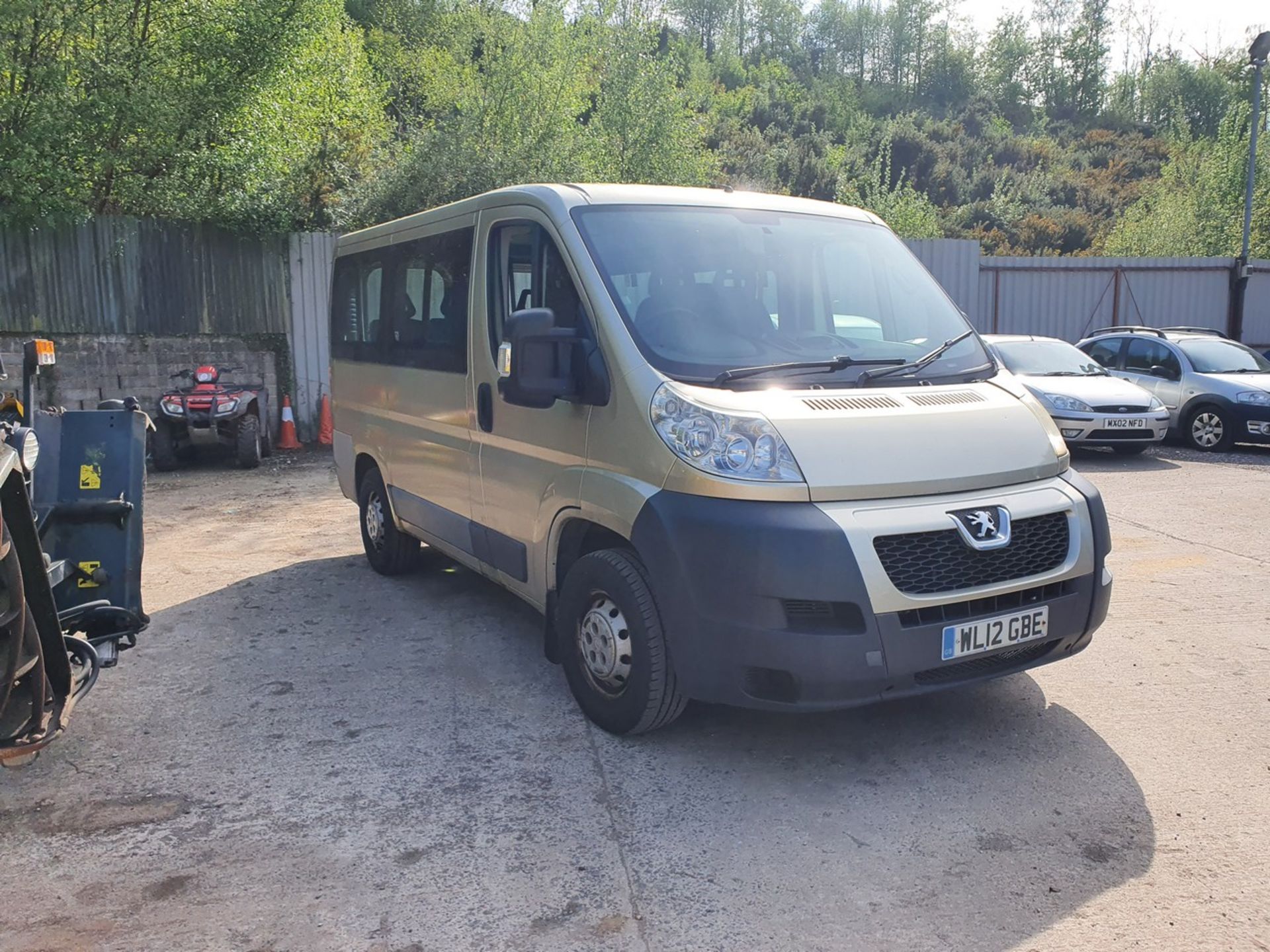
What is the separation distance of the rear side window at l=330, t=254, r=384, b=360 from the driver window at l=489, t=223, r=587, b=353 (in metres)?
1.85

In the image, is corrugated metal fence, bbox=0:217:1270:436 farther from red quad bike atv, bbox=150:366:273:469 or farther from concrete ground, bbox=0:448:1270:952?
concrete ground, bbox=0:448:1270:952

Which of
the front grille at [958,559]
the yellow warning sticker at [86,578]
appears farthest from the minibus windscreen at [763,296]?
the yellow warning sticker at [86,578]

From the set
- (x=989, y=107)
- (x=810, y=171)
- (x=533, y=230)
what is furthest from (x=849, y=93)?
(x=533, y=230)

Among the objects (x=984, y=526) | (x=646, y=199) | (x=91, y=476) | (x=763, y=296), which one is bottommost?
(x=984, y=526)

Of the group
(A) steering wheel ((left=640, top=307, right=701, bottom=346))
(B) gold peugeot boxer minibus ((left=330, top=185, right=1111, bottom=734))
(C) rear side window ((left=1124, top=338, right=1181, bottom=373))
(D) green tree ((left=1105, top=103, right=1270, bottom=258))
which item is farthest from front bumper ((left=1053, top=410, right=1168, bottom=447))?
(D) green tree ((left=1105, top=103, right=1270, bottom=258))

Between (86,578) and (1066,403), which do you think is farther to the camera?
(1066,403)

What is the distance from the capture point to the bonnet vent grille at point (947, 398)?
3994mm

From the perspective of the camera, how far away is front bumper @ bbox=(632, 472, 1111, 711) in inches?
137

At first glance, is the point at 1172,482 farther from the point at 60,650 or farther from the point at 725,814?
the point at 60,650

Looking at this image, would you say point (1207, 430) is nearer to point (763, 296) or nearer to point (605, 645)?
point (763, 296)

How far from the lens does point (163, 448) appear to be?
37.8 feet

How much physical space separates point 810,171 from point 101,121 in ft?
137

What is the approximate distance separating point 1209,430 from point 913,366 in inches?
410

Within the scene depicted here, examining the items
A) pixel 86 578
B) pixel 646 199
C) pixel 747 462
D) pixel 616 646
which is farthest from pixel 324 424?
pixel 747 462
